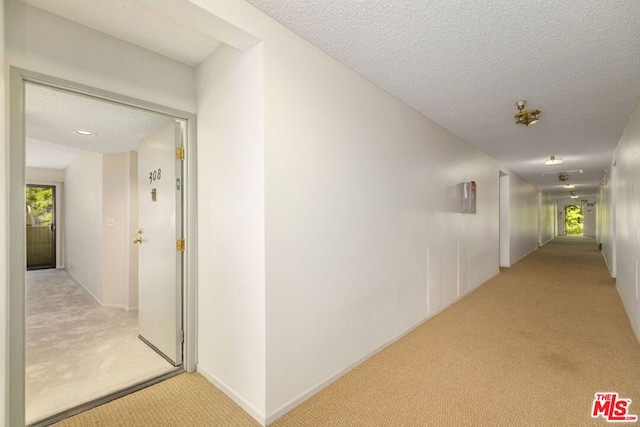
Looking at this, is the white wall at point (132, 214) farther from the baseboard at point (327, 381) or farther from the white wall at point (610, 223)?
the white wall at point (610, 223)

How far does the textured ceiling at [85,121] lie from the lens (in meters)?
2.49

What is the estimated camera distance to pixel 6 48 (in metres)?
1.61

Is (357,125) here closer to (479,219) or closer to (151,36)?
(151,36)

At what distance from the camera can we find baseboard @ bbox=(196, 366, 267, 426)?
1845 millimetres

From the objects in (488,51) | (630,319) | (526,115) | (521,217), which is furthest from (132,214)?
(521,217)

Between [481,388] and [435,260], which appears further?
[435,260]

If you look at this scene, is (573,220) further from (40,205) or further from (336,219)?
(40,205)

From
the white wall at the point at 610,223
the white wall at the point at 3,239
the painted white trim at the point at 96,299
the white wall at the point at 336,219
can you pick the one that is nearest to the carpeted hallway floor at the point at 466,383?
the white wall at the point at 336,219

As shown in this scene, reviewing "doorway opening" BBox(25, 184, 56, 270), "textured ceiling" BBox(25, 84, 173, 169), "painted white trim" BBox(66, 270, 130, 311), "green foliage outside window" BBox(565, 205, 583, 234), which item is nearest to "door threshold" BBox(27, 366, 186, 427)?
"textured ceiling" BBox(25, 84, 173, 169)

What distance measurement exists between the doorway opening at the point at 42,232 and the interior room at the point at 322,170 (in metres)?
6.84

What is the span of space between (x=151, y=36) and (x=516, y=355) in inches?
156

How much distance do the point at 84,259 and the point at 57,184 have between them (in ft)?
10.7

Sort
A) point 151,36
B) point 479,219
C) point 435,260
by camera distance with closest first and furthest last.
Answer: point 151,36
point 435,260
point 479,219

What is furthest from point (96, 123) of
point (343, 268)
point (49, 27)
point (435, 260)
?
point (435, 260)
